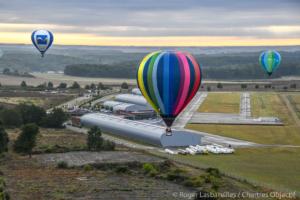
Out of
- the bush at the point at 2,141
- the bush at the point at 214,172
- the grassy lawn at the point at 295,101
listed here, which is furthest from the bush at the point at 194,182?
the grassy lawn at the point at 295,101

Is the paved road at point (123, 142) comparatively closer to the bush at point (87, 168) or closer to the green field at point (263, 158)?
the green field at point (263, 158)

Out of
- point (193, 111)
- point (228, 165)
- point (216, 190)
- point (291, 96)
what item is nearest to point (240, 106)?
point (193, 111)

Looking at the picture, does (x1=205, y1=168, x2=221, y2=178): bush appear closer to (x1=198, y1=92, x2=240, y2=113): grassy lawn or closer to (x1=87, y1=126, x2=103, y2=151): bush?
(x1=87, y1=126, x2=103, y2=151): bush

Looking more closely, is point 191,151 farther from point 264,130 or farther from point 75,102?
point 75,102

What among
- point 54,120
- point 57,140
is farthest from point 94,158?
point 54,120

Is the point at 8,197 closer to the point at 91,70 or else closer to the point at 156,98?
the point at 156,98

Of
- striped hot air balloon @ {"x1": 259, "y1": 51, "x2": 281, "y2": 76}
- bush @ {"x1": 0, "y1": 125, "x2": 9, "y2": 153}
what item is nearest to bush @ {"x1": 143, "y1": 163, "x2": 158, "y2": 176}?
bush @ {"x1": 0, "y1": 125, "x2": 9, "y2": 153}
